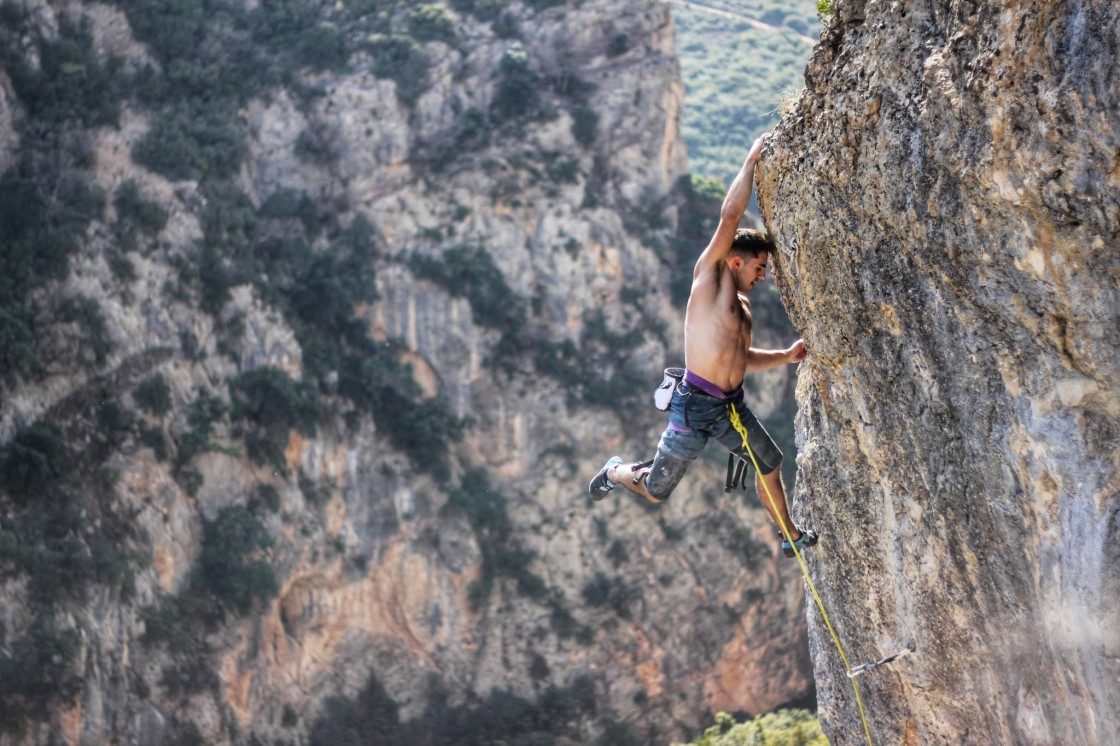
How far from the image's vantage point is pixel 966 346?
604 centimetres

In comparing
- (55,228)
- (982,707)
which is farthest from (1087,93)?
(55,228)

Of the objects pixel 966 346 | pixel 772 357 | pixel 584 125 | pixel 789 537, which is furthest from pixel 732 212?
pixel 584 125

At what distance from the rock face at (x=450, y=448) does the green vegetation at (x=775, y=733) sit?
6.02m

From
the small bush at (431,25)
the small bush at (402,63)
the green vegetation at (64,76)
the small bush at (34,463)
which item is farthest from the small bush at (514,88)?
the small bush at (34,463)

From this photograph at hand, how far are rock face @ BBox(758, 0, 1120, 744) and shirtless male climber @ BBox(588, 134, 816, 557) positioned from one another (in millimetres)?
271

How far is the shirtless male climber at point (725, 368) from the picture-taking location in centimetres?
768

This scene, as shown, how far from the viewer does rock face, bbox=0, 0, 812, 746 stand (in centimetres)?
2670

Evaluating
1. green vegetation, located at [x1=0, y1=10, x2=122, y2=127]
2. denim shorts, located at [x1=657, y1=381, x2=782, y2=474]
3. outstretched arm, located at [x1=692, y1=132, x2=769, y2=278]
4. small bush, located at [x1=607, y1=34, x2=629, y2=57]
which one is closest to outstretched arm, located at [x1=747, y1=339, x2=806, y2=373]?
denim shorts, located at [x1=657, y1=381, x2=782, y2=474]

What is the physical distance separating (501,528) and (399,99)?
12.8 meters

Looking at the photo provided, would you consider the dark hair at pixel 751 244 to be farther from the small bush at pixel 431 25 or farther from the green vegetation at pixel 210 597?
the small bush at pixel 431 25

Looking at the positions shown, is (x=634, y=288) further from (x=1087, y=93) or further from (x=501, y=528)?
(x=1087, y=93)

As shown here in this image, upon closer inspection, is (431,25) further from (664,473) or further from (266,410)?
(664,473)

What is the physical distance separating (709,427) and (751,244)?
1.36 metres

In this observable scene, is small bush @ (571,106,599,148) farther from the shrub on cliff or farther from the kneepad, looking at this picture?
the kneepad
